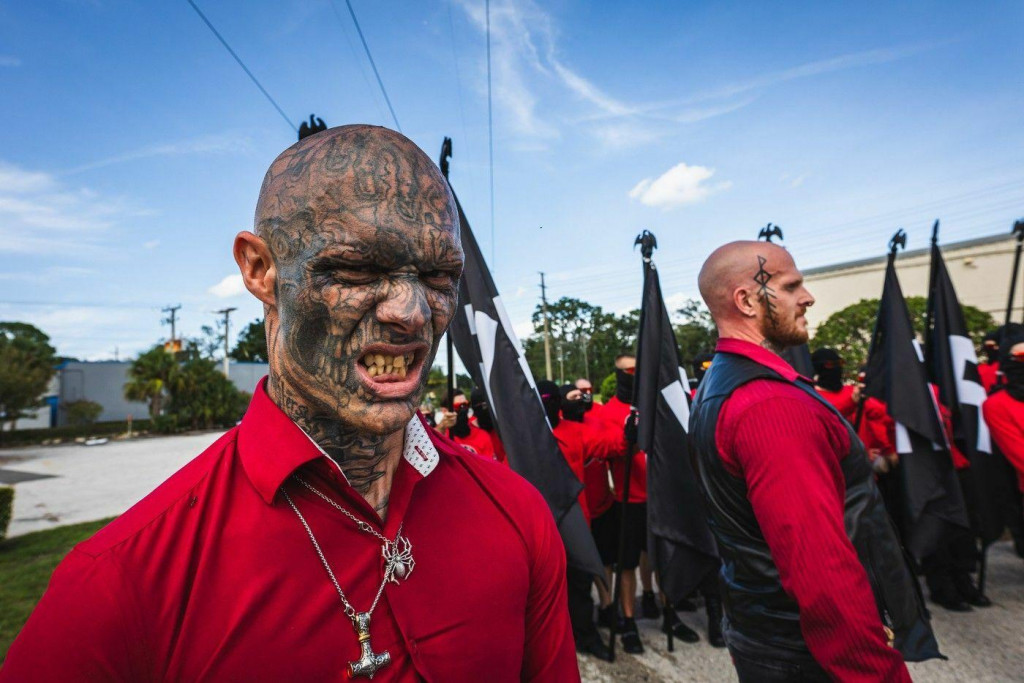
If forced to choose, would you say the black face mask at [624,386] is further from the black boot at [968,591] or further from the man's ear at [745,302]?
the man's ear at [745,302]

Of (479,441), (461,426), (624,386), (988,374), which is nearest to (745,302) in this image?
(479,441)

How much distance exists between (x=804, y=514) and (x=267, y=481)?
158 cm

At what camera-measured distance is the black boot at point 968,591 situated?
5.32 meters

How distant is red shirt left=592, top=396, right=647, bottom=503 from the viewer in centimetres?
553

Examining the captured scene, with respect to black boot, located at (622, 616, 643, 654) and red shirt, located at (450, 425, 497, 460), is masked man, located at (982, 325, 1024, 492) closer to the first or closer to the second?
black boot, located at (622, 616, 643, 654)

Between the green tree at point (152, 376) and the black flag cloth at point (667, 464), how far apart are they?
45.8 m

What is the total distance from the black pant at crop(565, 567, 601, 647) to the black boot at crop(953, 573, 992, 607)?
354cm

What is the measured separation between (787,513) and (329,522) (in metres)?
1.43

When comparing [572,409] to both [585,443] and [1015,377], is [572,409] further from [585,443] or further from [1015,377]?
[1015,377]

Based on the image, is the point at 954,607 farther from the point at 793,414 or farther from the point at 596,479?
the point at 793,414

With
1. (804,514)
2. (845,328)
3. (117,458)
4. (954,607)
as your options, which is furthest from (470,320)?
(845,328)

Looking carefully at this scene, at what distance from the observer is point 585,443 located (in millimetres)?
5465

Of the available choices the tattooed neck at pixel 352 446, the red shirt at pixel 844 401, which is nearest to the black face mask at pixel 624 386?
the red shirt at pixel 844 401

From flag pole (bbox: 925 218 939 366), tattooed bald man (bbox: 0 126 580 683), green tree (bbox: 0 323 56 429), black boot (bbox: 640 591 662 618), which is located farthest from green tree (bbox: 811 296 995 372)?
green tree (bbox: 0 323 56 429)
